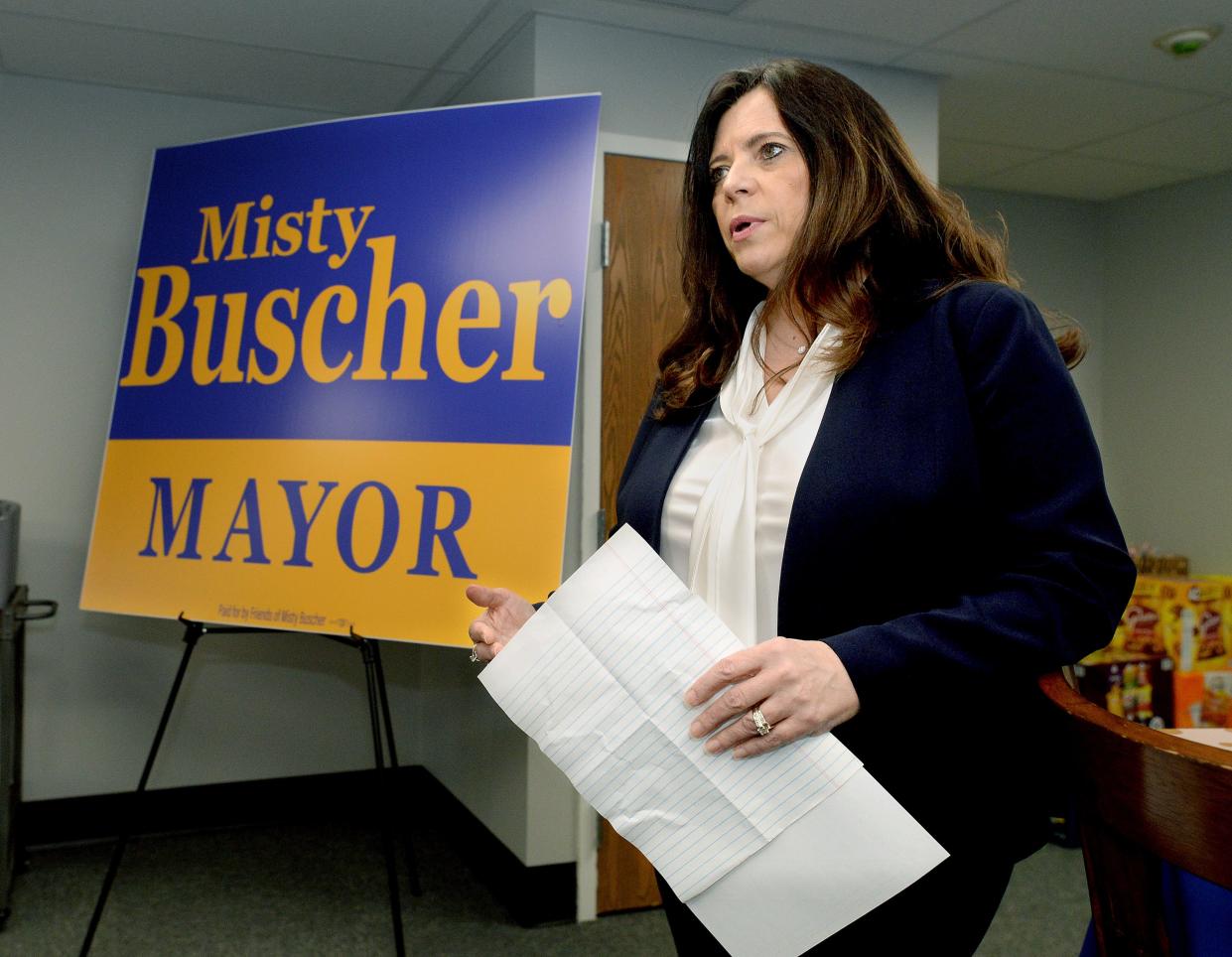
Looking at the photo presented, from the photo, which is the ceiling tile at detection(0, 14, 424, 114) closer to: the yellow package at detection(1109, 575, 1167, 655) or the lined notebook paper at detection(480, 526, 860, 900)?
the lined notebook paper at detection(480, 526, 860, 900)

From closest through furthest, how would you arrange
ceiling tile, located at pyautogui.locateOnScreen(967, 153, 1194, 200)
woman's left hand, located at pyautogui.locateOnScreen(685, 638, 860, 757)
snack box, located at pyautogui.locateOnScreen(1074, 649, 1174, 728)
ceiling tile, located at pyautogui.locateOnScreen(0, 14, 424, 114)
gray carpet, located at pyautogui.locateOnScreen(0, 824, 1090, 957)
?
woman's left hand, located at pyautogui.locateOnScreen(685, 638, 860, 757)
gray carpet, located at pyautogui.locateOnScreen(0, 824, 1090, 957)
ceiling tile, located at pyautogui.locateOnScreen(0, 14, 424, 114)
snack box, located at pyautogui.locateOnScreen(1074, 649, 1174, 728)
ceiling tile, located at pyautogui.locateOnScreen(967, 153, 1194, 200)

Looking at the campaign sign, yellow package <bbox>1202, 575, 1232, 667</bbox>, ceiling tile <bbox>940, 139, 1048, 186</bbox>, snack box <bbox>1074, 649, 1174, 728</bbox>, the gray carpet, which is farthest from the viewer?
ceiling tile <bbox>940, 139, 1048, 186</bbox>

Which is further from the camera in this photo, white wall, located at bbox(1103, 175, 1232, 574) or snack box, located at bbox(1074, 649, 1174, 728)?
white wall, located at bbox(1103, 175, 1232, 574)

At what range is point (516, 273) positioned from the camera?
2.44 metres

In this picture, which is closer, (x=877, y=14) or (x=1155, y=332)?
(x=877, y=14)

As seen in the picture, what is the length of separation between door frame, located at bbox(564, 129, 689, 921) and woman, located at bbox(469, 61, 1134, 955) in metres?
1.79

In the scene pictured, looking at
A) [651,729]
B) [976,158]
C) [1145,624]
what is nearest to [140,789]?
[651,729]

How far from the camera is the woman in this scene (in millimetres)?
868

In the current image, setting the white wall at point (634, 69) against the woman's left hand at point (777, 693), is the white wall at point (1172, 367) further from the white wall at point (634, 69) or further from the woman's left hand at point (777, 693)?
the woman's left hand at point (777, 693)

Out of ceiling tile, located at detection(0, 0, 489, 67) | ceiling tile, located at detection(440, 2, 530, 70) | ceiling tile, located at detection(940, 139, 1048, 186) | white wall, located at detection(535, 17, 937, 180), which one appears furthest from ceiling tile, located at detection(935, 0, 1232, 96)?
ceiling tile, located at detection(0, 0, 489, 67)

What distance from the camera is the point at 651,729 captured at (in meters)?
0.89

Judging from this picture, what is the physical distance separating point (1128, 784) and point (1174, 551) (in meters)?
4.30

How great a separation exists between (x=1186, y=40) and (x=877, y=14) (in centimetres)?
87

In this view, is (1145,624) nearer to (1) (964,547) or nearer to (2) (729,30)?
(2) (729,30)
